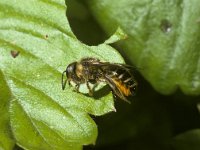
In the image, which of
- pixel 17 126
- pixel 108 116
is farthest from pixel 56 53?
pixel 108 116

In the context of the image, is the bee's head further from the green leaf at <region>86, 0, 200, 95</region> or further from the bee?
the green leaf at <region>86, 0, 200, 95</region>

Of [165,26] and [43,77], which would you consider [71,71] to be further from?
[165,26]

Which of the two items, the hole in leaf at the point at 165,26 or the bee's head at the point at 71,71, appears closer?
the bee's head at the point at 71,71

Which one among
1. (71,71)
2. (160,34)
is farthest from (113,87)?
(160,34)

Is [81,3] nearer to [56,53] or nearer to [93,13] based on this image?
[93,13]

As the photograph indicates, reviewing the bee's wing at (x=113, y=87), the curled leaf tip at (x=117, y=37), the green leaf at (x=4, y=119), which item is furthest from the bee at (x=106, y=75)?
the green leaf at (x=4, y=119)

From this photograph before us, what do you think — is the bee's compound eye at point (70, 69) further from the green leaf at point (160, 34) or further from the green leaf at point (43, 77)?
the green leaf at point (160, 34)
